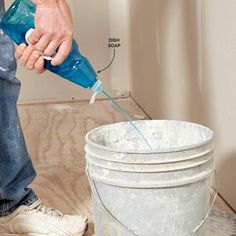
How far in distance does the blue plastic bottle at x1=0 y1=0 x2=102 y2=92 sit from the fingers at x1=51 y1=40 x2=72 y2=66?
59mm

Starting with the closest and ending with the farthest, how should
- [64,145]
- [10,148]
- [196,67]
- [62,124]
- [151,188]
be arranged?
[151,188]
[10,148]
[196,67]
[64,145]
[62,124]

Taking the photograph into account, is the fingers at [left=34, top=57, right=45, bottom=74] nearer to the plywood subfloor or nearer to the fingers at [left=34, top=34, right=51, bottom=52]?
the fingers at [left=34, top=34, right=51, bottom=52]

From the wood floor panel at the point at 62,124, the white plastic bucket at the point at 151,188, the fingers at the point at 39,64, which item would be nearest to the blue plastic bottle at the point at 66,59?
the fingers at the point at 39,64

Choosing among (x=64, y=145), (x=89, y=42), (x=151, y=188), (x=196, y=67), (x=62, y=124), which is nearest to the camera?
(x=151, y=188)

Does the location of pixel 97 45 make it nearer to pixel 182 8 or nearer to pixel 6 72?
pixel 182 8

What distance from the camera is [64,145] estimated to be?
2.61 meters

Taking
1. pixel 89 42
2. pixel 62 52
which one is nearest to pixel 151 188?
pixel 62 52

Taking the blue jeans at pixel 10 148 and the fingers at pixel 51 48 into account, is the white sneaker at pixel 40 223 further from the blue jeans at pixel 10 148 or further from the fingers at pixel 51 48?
the fingers at pixel 51 48

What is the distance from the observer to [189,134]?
1286 millimetres

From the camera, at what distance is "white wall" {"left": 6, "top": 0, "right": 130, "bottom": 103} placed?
362 cm

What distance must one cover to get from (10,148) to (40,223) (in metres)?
0.25

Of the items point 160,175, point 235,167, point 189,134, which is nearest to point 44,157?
point 235,167

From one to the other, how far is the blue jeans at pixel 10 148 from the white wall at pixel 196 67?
0.67 m

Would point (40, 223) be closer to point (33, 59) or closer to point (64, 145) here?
point (33, 59)
